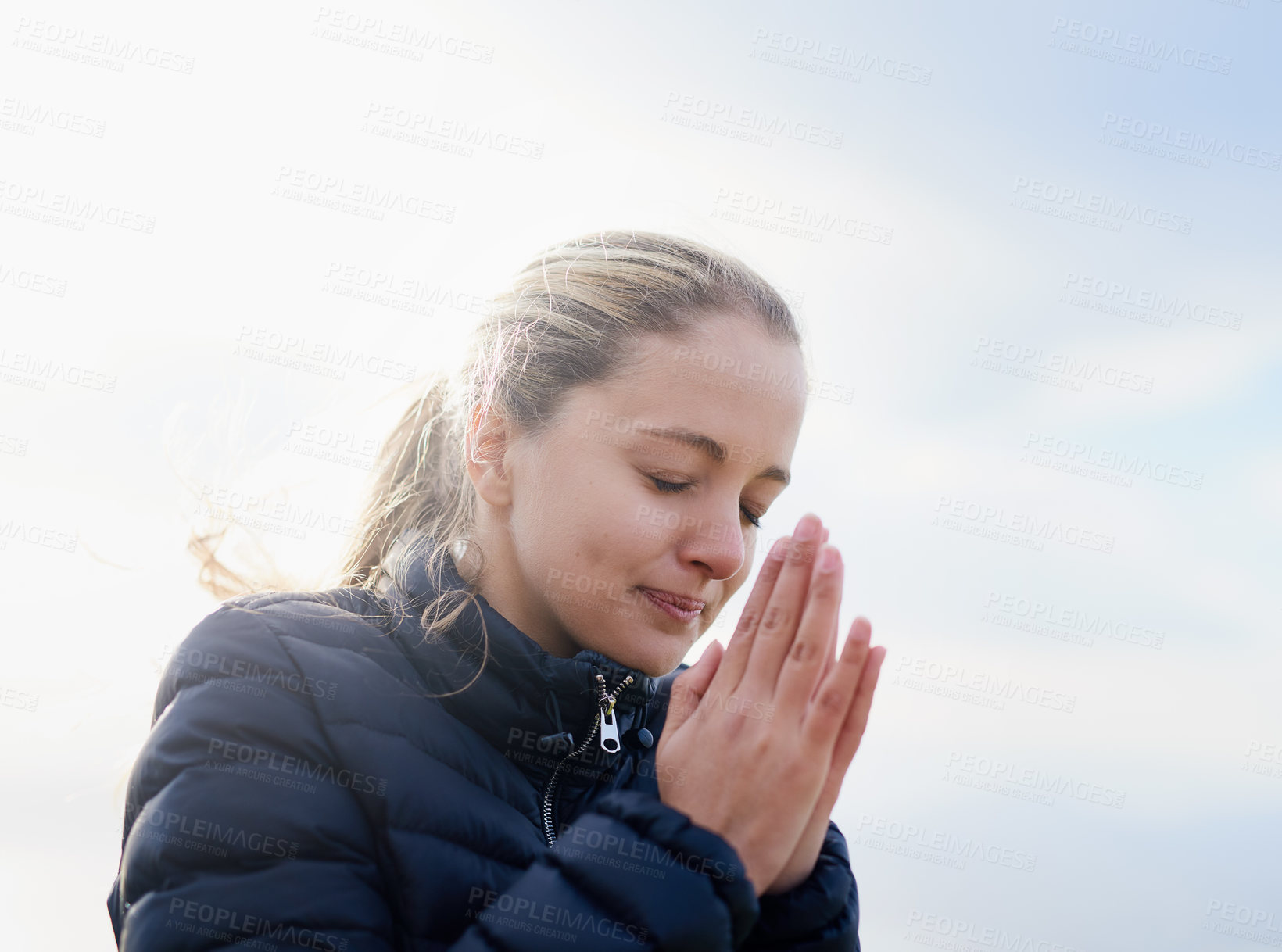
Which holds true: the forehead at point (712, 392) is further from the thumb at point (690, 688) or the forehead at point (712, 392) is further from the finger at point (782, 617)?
the thumb at point (690, 688)

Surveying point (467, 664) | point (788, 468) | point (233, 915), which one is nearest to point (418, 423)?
point (467, 664)

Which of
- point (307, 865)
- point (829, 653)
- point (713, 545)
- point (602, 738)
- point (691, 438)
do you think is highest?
point (691, 438)

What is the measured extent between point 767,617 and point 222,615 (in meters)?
1.29

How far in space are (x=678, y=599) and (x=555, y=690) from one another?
39 centimetres

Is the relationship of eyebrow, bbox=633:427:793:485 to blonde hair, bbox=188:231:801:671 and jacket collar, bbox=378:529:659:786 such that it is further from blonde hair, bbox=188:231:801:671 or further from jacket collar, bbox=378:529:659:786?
jacket collar, bbox=378:529:659:786

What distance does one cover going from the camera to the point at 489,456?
270 centimetres

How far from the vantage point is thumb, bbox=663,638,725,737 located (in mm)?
2375

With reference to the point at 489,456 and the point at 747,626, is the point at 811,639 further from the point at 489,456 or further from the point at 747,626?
the point at 489,456

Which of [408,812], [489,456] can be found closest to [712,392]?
[489,456]

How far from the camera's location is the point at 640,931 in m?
1.81

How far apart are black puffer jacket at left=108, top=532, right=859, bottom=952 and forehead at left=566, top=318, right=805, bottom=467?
623mm

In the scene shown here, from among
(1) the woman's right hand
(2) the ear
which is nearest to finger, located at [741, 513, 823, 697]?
(1) the woman's right hand

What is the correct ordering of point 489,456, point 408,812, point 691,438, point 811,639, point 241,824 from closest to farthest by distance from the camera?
point 241,824, point 408,812, point 811,639, point 691,438, point 489,456

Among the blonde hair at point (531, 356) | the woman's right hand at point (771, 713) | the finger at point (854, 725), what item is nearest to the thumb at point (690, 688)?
the woman's right hand at point (771, 713)
